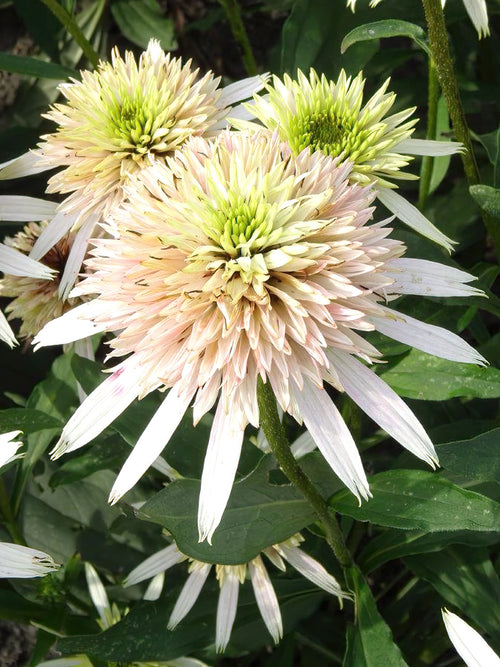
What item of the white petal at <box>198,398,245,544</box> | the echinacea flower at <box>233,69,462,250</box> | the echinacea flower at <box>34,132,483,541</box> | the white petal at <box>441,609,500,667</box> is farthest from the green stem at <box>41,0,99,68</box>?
the white petal at <box>441,609,500,667</box>

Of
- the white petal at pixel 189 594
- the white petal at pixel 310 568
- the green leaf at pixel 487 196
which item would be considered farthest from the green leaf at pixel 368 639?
the green leaf at pixel 487 196

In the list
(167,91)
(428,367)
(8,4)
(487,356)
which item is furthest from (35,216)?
(8,4)

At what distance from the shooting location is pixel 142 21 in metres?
2.19

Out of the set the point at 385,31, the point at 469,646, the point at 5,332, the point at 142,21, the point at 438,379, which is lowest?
the point at 469,646

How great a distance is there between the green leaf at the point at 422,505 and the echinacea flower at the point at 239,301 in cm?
11

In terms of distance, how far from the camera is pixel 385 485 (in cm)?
107

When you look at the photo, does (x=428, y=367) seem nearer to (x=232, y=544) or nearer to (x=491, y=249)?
(x=232, y=544)

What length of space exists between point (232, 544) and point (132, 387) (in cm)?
28

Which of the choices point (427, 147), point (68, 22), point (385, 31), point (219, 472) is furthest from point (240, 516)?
point (68, 22)

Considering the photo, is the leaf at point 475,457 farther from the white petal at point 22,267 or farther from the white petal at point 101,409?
the white petal at point 22,267

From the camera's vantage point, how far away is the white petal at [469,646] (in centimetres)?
90

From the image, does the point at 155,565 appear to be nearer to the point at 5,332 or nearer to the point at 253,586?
the point at 253,586

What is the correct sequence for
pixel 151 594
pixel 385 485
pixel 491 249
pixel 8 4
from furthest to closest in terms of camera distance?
pixel 8 4 → pixel 491 249 → pixel 151 594 → pixel 385 485

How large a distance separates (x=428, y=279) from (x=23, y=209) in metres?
0.64
